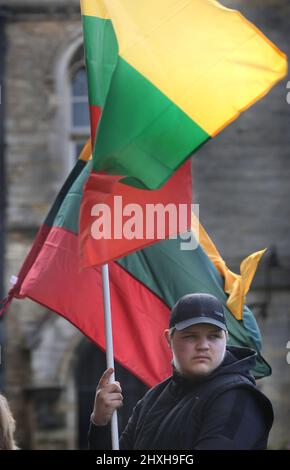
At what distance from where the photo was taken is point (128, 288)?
567 centimetres

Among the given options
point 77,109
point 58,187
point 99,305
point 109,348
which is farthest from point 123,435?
Result: point 77,109

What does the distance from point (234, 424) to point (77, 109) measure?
39.0 ft

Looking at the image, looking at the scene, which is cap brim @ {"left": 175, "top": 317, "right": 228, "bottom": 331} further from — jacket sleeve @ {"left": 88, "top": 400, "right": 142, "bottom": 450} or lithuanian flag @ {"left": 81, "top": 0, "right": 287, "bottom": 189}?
lithuanian flag @ {"left": 81, "top": 0, "right": 287, "bottom": 189}

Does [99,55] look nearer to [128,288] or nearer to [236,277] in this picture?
[128,288]

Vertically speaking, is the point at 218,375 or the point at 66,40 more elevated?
the point at 66,40

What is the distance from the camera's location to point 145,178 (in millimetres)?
4480

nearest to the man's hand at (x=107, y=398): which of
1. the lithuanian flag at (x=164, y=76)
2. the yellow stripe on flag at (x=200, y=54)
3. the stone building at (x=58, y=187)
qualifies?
the lithuanian flag at (x=164, y=76)

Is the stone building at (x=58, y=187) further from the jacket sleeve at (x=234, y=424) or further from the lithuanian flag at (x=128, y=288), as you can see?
the jacket sleeve at (x=234, y=424)

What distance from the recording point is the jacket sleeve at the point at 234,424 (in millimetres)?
3768

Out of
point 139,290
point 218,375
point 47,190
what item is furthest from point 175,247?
point 47,190

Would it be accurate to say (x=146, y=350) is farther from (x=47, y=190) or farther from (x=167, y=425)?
(x=47, y=190)
